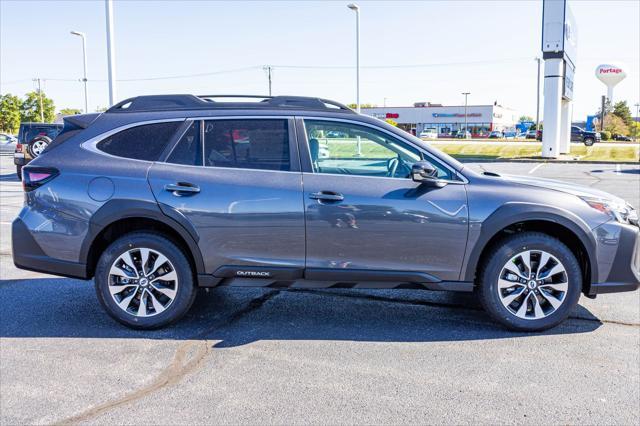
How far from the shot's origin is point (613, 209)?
4844 mm

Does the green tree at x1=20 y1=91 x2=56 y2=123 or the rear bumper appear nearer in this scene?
the rear bumper

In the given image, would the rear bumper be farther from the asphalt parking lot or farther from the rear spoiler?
the rear spoiler

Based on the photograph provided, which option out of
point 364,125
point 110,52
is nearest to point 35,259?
point 364,125

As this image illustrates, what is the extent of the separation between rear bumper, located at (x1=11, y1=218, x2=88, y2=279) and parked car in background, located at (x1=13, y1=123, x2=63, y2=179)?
12.5 metres

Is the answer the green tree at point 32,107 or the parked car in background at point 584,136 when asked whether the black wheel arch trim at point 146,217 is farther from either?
the green tree at point 32,107

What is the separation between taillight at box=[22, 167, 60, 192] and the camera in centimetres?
493

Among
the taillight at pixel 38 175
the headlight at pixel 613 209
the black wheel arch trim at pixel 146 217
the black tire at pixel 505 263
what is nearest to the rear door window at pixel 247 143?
the black wheel arch trim at pixel 146 217

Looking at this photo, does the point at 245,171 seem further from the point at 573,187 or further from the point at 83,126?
the point at 573,187

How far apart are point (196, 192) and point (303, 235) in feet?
3.00

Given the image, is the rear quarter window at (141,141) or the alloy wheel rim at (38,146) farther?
the alloy wheel rim at (38,146)

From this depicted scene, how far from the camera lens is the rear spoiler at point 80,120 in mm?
5172

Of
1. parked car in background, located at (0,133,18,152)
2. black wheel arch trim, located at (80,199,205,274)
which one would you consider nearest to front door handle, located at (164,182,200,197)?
black wheel arch trim, located at (80,199,205,274)

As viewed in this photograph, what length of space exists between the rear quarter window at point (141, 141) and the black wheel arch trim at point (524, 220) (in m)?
2.62

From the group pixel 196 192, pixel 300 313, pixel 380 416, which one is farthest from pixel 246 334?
pixel 380 416
